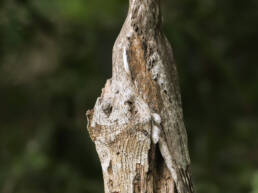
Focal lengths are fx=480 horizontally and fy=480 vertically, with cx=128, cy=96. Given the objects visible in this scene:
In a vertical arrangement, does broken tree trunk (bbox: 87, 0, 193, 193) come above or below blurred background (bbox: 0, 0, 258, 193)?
below

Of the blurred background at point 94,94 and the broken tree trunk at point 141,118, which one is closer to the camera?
the broken tree trunk at point 141,118

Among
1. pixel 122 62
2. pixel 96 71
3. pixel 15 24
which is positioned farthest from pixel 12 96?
pixel 122 62

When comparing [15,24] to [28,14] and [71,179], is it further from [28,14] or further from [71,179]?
[71,179]

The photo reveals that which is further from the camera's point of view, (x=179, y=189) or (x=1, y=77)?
(x=1, y=77)

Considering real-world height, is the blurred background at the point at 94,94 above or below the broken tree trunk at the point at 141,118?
above
